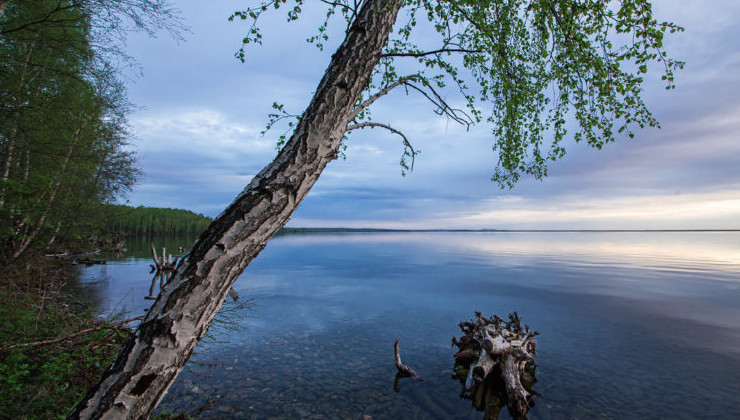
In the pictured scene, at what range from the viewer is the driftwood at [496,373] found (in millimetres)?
8039

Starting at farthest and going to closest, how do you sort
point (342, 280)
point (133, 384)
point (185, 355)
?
point (342, 280)
point (185, 355)
point (133, 384)

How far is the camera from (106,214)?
48.8ft

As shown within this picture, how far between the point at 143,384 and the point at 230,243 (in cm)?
124

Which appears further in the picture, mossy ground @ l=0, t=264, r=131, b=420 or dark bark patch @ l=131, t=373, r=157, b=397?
mossy ground @ l=0, t=264, r=131, b=420

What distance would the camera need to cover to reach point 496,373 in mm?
8977

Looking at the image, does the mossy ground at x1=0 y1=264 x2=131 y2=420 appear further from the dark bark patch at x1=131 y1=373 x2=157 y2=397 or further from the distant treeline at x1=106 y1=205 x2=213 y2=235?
the distant treeline at x1=106 y1=205 x2=213 y2=235

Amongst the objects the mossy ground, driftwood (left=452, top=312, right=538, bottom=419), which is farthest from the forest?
driftwood (left=452, top=312, right=538, bottom=419)

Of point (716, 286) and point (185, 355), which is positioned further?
point (716, 286)

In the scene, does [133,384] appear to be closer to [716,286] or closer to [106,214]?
[106,214]

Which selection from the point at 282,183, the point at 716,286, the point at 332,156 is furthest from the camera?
the point at 716,286

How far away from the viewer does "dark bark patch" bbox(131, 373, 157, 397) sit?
8.78ft

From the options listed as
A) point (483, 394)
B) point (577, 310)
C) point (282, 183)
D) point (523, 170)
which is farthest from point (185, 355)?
point (577, 310)

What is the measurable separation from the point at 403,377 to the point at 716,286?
34.3 metres

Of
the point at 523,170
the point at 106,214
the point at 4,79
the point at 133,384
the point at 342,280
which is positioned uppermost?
the point at 4,79
